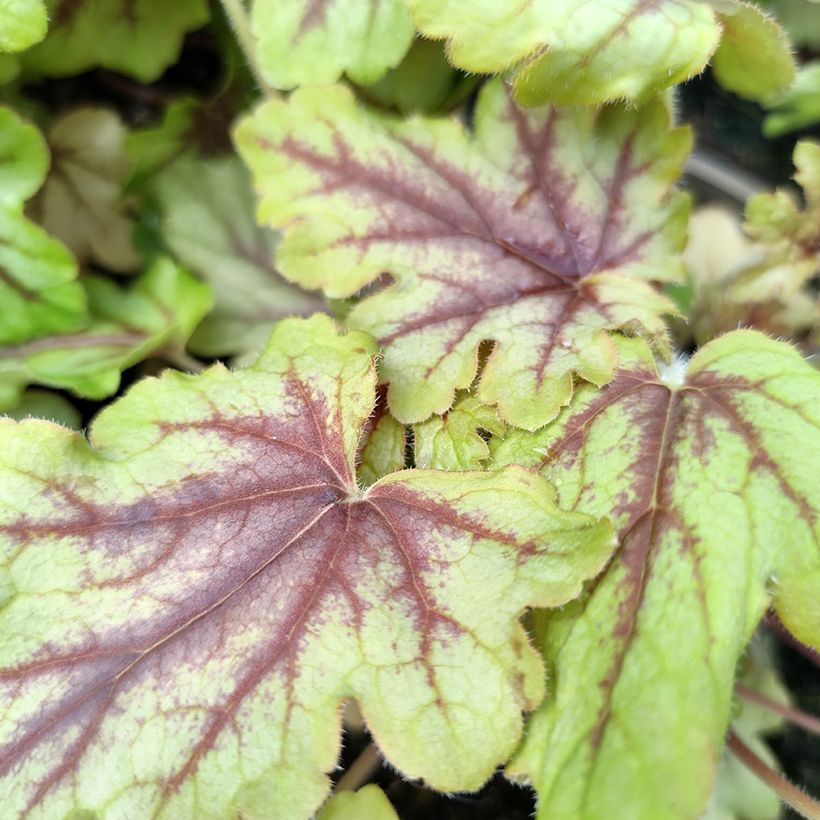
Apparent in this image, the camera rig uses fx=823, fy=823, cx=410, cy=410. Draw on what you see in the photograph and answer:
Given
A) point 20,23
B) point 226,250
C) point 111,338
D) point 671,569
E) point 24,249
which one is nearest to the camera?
point 671,569

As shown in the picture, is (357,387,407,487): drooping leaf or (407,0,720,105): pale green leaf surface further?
(357,387,407,487): drooping leaf

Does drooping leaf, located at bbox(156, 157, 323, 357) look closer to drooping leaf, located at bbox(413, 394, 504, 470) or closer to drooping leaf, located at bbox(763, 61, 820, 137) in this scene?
drooping leaf, located at bbox(413, 394, 504, 470)

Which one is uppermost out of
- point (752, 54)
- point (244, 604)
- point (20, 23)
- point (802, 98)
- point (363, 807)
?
point (802, 98)

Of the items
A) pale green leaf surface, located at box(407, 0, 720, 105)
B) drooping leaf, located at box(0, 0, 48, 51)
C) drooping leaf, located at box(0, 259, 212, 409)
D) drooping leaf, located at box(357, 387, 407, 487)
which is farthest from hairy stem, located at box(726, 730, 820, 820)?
drooping leaf, located at box(0, 0, 48, 51)

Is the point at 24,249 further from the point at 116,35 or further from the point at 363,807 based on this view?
the point at 363,807

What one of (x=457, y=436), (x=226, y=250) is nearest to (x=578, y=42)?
(x=457, y=436)

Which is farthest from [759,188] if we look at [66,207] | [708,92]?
[66,207]
